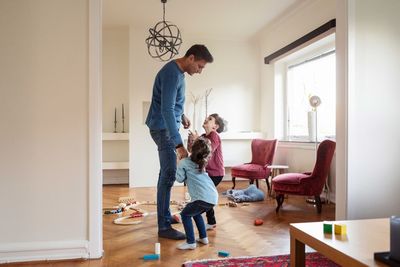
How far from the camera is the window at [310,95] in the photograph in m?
4.13

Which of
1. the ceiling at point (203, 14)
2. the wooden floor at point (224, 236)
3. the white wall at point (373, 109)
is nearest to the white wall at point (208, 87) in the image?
the ceiling at point (203, 14)

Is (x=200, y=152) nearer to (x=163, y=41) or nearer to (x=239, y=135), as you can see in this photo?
(x=163, y=41)

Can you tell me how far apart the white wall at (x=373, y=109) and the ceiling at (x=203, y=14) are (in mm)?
2043

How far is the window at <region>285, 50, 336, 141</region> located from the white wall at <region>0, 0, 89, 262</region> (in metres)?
3.02

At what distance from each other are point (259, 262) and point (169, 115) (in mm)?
1091

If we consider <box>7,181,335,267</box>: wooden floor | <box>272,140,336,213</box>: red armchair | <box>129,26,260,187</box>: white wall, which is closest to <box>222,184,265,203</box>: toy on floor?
<box>7,181,335,267</box>: wooden floor

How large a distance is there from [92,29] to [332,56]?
3131 millimetres

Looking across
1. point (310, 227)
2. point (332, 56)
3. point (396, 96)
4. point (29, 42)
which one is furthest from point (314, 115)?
point (29, 42)

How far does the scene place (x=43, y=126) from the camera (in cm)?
201

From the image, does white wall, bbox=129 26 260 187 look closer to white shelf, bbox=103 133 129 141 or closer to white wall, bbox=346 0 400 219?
white shelf, bbox=103 133 129 141

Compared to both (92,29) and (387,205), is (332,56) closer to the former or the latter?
(387,205)

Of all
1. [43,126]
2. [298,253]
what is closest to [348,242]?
[298,253]

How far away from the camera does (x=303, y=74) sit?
4.82 meters

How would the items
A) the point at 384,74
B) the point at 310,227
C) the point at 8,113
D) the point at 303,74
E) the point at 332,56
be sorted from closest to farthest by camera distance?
1. the point at 310,227
2. the point at 8,113
3. the point at 384,74
4. the point at 332,56
5. the point at 303,74
